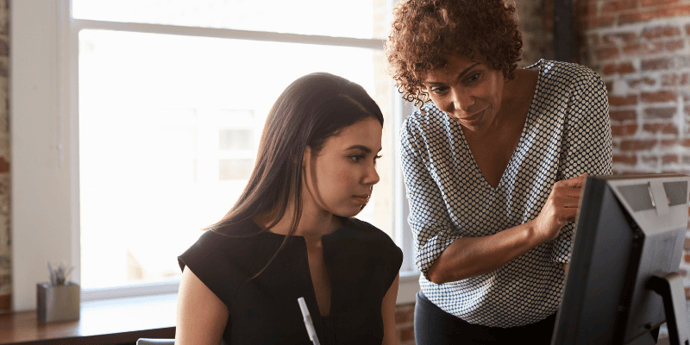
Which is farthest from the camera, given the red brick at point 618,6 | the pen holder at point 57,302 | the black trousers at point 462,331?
the red brick at point 618,6

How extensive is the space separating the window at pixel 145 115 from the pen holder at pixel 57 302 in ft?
0.83

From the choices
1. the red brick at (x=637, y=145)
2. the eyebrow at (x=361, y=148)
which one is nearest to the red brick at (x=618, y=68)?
the red brick at (x=637, y=145)

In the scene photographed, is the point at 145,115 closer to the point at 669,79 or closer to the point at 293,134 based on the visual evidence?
the point at 293,134

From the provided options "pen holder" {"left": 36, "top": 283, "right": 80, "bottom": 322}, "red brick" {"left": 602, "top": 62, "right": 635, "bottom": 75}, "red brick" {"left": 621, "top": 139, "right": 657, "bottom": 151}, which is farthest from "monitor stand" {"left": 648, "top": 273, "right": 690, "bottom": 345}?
"red brick" {"left": 602, "top": 62, "right": 635, "bottom": 75}

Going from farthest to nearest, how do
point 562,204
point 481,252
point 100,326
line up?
1. point 100,326
2. point 481,252
3. point 562,204

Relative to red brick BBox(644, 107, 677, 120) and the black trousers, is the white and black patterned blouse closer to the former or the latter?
the black trousers

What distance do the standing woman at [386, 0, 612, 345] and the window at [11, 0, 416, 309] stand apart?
147 centimetres

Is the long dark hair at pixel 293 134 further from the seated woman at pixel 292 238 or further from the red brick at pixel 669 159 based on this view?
the red brick at pixel 669 159

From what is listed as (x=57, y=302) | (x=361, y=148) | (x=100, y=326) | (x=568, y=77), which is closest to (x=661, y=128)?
(x=568, y=77)

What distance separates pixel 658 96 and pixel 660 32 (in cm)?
29

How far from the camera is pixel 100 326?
2.11m

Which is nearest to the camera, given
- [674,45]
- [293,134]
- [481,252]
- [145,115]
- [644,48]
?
[293,134]

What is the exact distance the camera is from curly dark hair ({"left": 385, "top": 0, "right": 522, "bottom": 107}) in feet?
4.25

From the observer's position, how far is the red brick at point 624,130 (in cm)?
307
